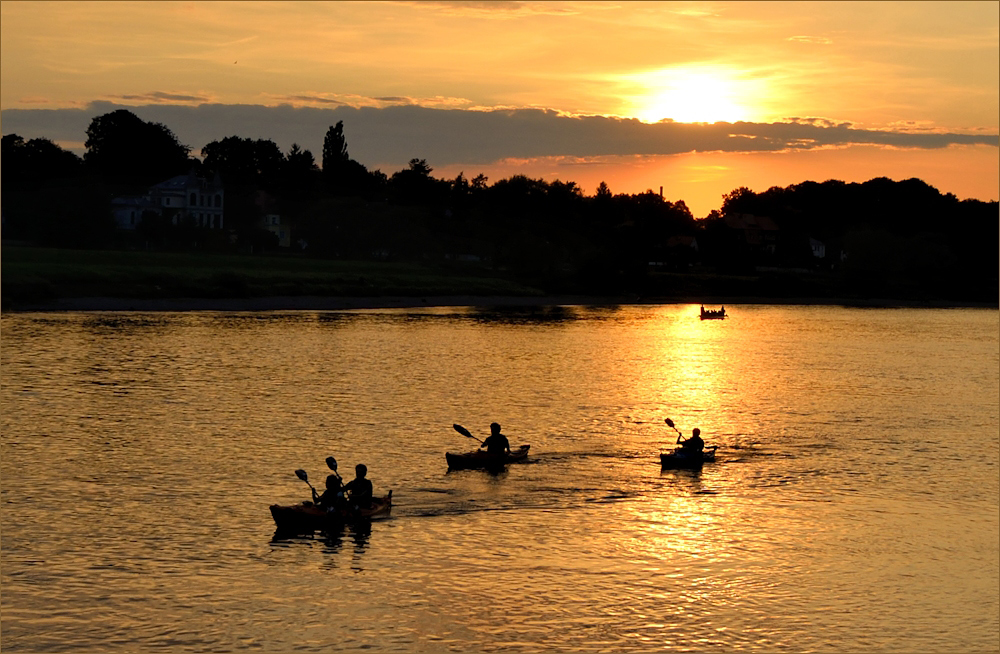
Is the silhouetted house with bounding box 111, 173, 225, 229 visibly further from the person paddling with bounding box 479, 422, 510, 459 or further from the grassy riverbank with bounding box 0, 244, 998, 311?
the person paddling with bounding box 479, 422, 510, 459

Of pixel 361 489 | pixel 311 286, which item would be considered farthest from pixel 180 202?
pixel 361 489

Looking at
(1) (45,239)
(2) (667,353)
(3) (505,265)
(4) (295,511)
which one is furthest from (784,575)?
(3) (505,265)

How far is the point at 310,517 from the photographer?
31.6 metres

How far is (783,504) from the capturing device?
37.7m

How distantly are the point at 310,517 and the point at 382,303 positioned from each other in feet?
343

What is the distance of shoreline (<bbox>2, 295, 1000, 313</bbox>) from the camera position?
108m

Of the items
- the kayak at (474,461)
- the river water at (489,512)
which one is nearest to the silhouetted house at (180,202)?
the river water at (489,512)

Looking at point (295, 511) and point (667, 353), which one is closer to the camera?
point (295, 511)

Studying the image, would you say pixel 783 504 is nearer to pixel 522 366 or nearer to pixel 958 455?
pixel 958 455

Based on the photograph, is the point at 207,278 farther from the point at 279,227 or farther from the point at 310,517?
the point at 310,517

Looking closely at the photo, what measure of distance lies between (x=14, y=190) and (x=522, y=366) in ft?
376

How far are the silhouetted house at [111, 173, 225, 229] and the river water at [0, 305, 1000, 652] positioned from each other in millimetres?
104729

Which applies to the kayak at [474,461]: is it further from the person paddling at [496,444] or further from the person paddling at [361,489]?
the person paddling at [361,489]

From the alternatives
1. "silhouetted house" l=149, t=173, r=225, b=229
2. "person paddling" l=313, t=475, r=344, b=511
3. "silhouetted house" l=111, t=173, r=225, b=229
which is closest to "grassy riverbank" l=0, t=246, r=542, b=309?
"silhouetted house" l=111, t=173, r=225, b=229
